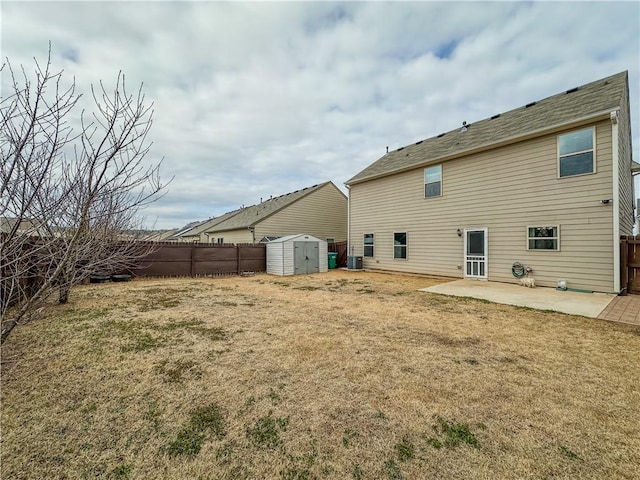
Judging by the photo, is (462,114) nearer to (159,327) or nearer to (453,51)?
(453,51)

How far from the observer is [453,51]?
9.02m

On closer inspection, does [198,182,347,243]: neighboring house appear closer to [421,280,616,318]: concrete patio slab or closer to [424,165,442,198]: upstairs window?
[424,165,442,198]: upstairs window

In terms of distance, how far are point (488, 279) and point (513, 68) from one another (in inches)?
288

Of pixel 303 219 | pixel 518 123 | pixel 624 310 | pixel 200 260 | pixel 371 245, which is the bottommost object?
pixel 624 310

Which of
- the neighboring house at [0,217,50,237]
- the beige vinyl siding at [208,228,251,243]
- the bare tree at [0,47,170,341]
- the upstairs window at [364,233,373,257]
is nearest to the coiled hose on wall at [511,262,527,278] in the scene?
the upstairs window at [364,233,373,257]

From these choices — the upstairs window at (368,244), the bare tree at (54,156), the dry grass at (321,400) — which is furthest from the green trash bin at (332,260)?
the bare tree at (54,156)

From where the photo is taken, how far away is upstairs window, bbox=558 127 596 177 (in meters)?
7.60

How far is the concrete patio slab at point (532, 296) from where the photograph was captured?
5945mm

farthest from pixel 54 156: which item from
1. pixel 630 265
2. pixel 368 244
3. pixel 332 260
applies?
pixel 332 260

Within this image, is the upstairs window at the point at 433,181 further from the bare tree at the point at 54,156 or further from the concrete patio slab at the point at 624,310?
the bare tree at the point at 54,156

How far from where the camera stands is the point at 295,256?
43.0ft

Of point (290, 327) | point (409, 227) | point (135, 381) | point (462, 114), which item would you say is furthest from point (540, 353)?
point (462, 114)

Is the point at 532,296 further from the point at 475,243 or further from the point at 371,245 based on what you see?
the point at 371,245

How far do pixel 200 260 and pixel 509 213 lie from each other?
491 inches
